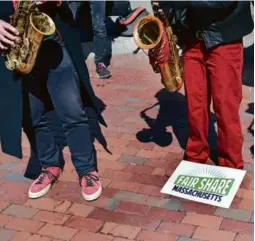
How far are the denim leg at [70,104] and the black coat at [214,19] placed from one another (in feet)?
2.61

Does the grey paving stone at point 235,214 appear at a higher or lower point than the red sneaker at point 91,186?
lower

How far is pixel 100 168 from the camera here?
402 centimetres

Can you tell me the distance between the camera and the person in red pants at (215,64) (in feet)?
10.9

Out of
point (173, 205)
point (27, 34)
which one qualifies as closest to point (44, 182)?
point (173, 205)

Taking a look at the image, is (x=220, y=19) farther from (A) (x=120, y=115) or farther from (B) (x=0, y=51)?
(A) (x=120, y=115)

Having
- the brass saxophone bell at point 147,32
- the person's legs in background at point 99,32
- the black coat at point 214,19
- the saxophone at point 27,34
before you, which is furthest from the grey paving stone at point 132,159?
the person's legs in background at point 99,32

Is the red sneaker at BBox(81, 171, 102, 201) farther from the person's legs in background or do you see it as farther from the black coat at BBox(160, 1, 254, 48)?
the person's legs in background

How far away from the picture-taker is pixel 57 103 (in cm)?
346

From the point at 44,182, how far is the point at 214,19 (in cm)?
169

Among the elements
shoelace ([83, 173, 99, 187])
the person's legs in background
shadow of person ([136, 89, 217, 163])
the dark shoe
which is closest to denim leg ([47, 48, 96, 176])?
shoelace ([83, 173, 99, 187])

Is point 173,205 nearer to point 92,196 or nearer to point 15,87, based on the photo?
point 92,196

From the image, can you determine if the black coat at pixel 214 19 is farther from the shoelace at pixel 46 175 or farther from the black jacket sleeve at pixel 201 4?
the shoelace at pixel 46 175

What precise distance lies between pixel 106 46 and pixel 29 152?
2.52m

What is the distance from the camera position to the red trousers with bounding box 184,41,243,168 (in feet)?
11.4
